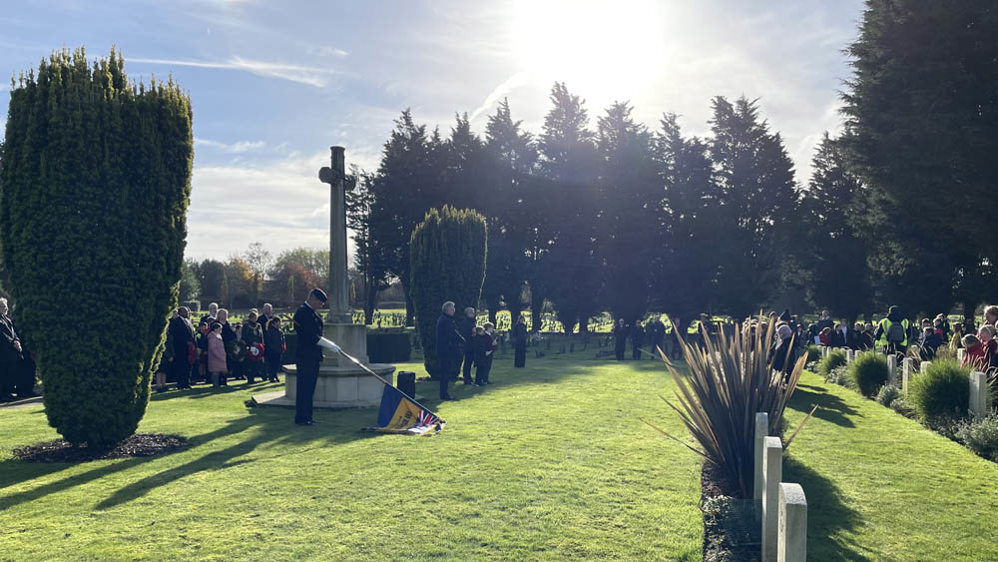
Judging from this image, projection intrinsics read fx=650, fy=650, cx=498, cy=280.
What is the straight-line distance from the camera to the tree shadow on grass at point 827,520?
5324mm

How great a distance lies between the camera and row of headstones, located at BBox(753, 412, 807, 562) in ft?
11.5

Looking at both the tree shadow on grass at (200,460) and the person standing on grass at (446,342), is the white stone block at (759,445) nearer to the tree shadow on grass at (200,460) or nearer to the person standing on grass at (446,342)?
the tree shadow on grass at (200,460)

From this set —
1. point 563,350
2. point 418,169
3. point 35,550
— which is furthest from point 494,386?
point 418,169

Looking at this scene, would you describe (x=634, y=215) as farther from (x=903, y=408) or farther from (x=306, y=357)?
(x=306, y=357)

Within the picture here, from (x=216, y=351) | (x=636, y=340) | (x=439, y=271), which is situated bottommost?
(x=636, y=340)

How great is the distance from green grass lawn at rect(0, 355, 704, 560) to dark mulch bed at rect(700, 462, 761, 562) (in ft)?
0.40

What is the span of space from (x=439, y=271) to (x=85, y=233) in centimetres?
1242

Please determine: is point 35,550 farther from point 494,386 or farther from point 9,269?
point 494,386

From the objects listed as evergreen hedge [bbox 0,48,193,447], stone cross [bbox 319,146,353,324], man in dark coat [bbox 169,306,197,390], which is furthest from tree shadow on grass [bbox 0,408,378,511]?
man in dark coat [bbox 169,306,197,390]

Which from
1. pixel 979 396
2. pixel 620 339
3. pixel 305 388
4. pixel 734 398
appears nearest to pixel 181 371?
pixel 305 388

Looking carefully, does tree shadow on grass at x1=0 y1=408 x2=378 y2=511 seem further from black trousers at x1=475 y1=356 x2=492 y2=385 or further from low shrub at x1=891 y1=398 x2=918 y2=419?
low shrub at x1=891 y1=398 x2=918 y2=419

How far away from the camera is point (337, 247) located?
43.5 ft

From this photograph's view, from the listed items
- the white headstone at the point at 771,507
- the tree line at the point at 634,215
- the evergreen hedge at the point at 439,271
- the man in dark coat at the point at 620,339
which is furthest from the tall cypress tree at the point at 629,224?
the white headstone at the point at 771,507

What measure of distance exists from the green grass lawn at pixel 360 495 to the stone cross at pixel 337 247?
273 cm
